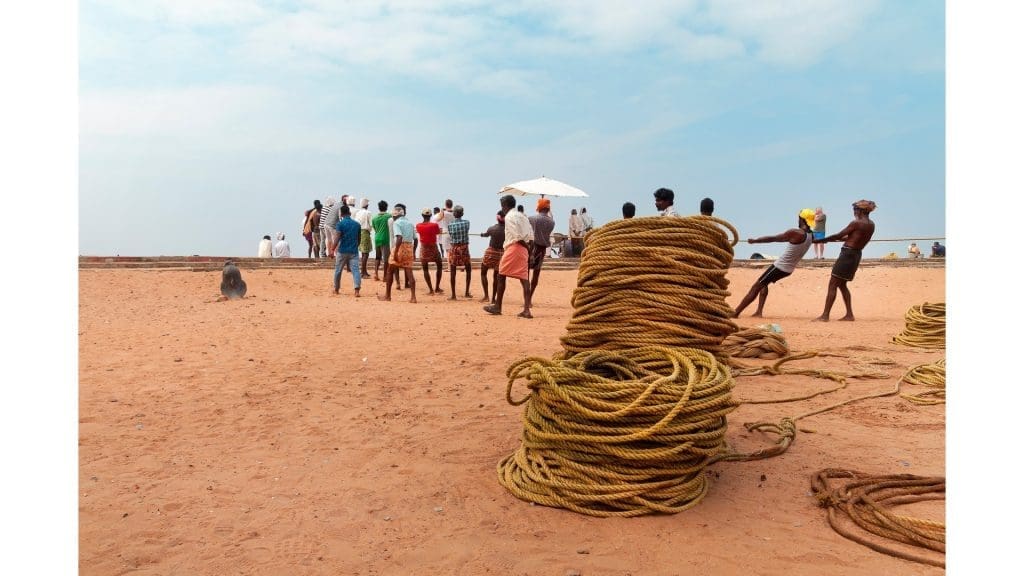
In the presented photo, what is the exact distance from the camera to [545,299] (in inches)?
588

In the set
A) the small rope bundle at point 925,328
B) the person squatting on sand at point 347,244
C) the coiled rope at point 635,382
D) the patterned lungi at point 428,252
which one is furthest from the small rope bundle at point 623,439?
the person squatting on sand at point 347,244

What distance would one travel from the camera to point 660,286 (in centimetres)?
434

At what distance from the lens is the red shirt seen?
1279 centimetres

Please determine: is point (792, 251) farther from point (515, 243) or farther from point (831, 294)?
point (515, 243)

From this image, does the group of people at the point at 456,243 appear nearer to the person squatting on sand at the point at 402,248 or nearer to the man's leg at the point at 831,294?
the person squatting on sand at the point at 402,248

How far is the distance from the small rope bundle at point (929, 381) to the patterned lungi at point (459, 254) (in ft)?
26.4

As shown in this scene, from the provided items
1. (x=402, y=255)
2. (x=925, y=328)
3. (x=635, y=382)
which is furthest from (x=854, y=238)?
(x=635, y=382)

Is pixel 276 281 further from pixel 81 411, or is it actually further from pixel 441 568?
pixel 441 568

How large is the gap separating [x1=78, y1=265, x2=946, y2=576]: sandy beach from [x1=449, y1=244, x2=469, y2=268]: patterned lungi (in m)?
3.78

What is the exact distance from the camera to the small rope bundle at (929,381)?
5715 mm

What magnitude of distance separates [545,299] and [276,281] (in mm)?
5961

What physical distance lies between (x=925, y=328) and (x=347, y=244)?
947 centimetres

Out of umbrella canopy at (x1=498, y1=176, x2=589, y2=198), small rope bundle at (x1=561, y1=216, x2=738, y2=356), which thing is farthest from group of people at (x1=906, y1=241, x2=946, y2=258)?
small rope bundle at (x1=561, y1=216, x2=738, y2=356)

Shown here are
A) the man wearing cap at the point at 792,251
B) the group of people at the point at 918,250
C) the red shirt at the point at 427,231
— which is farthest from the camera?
the group of people at the point at 918,250
